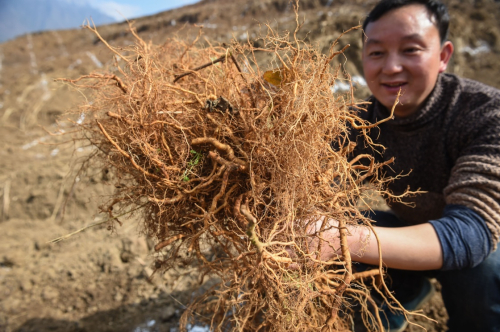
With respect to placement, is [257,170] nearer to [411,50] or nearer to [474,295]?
[411,50]

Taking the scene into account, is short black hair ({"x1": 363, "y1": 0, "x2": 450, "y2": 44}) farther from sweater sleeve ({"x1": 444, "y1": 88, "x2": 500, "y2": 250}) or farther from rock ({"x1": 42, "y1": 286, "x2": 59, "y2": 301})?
rock ({"x1": 42, "y1": 286, "x2": 59, "y2": 301})

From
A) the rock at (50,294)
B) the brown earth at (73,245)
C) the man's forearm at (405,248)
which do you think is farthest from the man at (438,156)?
the rock at (50,294)

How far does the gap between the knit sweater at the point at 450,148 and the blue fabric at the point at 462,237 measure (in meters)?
0.03

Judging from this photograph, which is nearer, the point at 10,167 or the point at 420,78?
the point at 420,78

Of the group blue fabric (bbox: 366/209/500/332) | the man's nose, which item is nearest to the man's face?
the man's nose

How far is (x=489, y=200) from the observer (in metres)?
1.00

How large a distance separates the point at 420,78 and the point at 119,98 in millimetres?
1169

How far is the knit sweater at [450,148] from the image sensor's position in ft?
3.38

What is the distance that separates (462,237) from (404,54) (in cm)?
74

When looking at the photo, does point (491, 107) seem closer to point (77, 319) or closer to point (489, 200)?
point (489, 200)

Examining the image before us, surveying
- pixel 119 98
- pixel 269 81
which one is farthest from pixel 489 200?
pixel 119 98

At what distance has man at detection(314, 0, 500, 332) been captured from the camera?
3.26 ft

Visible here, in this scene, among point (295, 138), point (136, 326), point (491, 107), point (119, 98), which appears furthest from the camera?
point (136, 326)

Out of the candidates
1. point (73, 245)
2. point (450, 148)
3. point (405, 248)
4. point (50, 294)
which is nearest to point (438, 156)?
point (450, 148)
